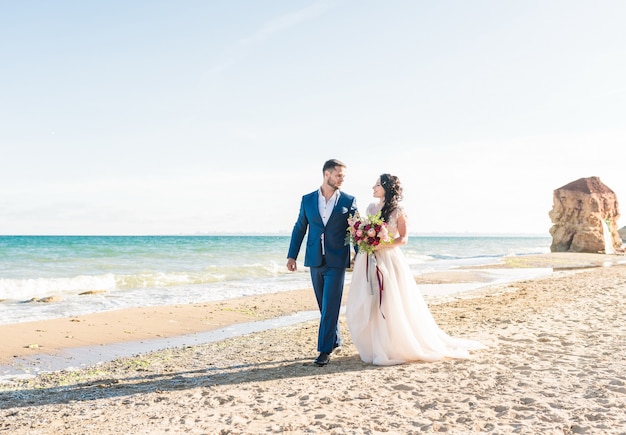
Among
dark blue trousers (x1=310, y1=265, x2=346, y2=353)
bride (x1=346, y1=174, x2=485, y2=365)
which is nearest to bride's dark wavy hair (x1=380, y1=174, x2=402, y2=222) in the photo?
bride (x1=346, y1=174, x2=485, y2=365)

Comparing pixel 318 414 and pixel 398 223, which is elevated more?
pixel 398 223

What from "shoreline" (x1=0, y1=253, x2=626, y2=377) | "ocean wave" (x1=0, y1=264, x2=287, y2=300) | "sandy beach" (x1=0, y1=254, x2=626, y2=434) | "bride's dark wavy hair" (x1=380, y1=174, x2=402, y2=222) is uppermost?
"bride's dark wavy hair" (x1=380, y1=174, x2=402, y2=222)

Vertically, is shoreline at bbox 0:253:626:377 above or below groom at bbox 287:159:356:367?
below

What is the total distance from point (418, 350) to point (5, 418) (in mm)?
4090

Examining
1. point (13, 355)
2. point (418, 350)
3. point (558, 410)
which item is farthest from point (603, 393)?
point (13, 355)

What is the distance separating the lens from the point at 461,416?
4.23 meters

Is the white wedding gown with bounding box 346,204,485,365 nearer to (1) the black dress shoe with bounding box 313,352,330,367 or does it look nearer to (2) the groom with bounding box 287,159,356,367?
(2) the groom with bounding box 287,159,356,367

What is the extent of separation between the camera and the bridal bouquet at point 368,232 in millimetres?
5949

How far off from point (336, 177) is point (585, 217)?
32982mm

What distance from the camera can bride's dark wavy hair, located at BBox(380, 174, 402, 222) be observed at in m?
6.31

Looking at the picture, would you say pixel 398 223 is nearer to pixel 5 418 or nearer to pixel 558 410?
pixel 558 410

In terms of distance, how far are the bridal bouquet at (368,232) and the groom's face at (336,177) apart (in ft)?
1.48

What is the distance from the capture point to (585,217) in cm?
3438

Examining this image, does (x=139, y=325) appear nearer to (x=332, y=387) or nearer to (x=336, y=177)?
(x=336, y=177)
